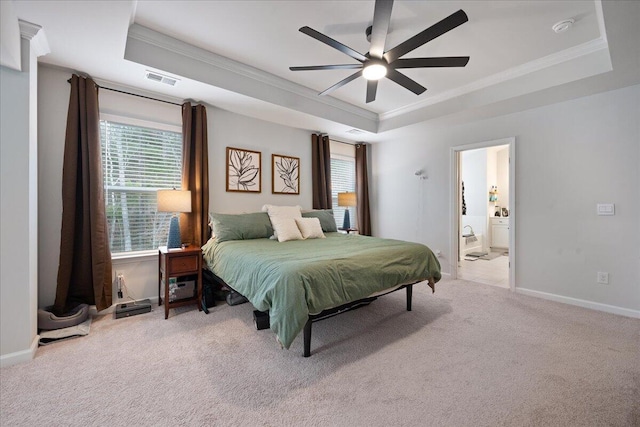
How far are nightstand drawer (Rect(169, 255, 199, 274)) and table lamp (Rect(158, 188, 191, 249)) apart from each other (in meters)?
0.24

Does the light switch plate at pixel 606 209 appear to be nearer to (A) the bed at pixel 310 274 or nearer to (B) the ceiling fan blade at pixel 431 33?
(A) the bed at pixel 310 274

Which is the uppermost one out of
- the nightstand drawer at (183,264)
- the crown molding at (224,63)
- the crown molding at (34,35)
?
the crown molding at (224,63)

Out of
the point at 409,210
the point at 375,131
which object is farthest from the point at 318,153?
the point at 409,210

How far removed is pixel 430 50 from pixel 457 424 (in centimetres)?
317

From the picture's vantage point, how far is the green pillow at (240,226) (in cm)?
328

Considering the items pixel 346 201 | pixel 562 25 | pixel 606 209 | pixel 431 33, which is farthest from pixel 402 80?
pixel 606 209

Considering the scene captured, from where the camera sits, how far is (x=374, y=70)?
2314mm

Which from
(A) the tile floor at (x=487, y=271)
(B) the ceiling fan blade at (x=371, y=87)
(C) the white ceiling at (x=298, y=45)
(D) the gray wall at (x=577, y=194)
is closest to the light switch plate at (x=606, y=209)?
(D) the gray wall at (x=577, y=194)

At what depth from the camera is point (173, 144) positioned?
3.45 m

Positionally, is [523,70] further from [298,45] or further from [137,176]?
[137,176]

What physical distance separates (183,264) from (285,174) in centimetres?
213

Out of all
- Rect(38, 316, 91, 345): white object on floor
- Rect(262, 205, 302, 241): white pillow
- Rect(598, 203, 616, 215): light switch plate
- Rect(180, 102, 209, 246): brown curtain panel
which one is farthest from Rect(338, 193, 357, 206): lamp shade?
Rect(38, 316, 91, 345): white object on floor

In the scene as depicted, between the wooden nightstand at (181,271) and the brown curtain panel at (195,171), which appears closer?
the wooden nightstand at (181,271)

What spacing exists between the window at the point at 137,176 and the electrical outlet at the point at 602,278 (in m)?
5.12
